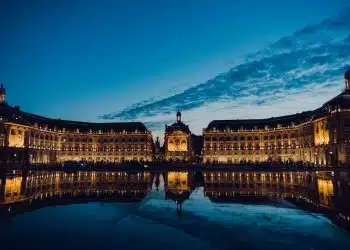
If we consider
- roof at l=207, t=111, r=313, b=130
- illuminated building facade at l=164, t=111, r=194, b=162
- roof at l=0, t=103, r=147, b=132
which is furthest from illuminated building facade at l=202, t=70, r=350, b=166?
roof at l=0, t=103, r=147, b=132

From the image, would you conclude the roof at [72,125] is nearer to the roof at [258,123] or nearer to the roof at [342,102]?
the roof at [258,123]

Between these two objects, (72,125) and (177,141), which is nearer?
(177,141)

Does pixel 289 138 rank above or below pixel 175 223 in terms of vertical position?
above

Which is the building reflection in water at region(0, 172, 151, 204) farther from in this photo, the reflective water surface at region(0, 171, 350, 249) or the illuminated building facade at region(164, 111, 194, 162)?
the illuminated building facade at region(164, 111, 194, 162)

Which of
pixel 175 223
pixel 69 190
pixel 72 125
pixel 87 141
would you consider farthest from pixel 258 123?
pixel 175 223

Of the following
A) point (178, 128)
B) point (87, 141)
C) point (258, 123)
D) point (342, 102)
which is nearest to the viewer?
point (342, 102)

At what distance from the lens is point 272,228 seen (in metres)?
11.2

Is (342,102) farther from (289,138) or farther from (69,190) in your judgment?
(69,190)

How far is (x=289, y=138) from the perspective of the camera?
123 meters

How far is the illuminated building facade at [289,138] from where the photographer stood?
3238 inches

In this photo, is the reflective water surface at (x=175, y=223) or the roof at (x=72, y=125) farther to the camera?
the roof at (x=72, y=125)

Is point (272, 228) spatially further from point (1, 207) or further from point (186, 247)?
point (1, 207)

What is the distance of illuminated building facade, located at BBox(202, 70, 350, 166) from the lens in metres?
82.2

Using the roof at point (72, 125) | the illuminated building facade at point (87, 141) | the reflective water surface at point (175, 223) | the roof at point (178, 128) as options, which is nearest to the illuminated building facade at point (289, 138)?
the roof at point (178, 128)
